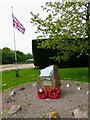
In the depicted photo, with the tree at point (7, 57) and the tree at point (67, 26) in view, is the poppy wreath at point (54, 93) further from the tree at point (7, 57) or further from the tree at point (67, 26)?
the tree at point (7, 57)

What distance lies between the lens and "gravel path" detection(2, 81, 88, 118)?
7.43m

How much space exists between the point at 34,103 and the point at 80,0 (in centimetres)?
600

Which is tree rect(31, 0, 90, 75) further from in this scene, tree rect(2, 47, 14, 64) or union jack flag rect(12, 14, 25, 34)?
tree rect(2, 47, 14, 64)

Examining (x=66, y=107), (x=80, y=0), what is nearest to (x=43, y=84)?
(x=66, y=107)

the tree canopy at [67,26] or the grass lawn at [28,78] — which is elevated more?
the tree canopy at [67,26]

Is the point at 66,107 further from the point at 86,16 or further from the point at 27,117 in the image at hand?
the point at 86,16

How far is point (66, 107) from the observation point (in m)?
7.75

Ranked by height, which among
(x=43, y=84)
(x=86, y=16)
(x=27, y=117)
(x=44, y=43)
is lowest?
(x=27, y=117)

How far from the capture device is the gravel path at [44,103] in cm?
743

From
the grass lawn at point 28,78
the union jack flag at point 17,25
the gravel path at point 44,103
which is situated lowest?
the gravel path at point 44,103

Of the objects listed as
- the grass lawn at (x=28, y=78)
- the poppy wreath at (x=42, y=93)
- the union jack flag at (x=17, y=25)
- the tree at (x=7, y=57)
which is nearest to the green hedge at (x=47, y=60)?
the grass lawn at (x=28, y=78)

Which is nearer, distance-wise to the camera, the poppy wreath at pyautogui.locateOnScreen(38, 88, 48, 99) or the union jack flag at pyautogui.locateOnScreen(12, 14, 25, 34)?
the poppy wreath at pyautogui.locateOnScreen(38, 88, 48, 99)

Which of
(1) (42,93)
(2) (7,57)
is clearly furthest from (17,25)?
(2) (7,57)

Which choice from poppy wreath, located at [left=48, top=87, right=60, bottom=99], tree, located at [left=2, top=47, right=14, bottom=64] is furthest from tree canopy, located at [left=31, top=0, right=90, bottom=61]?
tree, located at [left=2, top=47, right=14, bottom=64]
